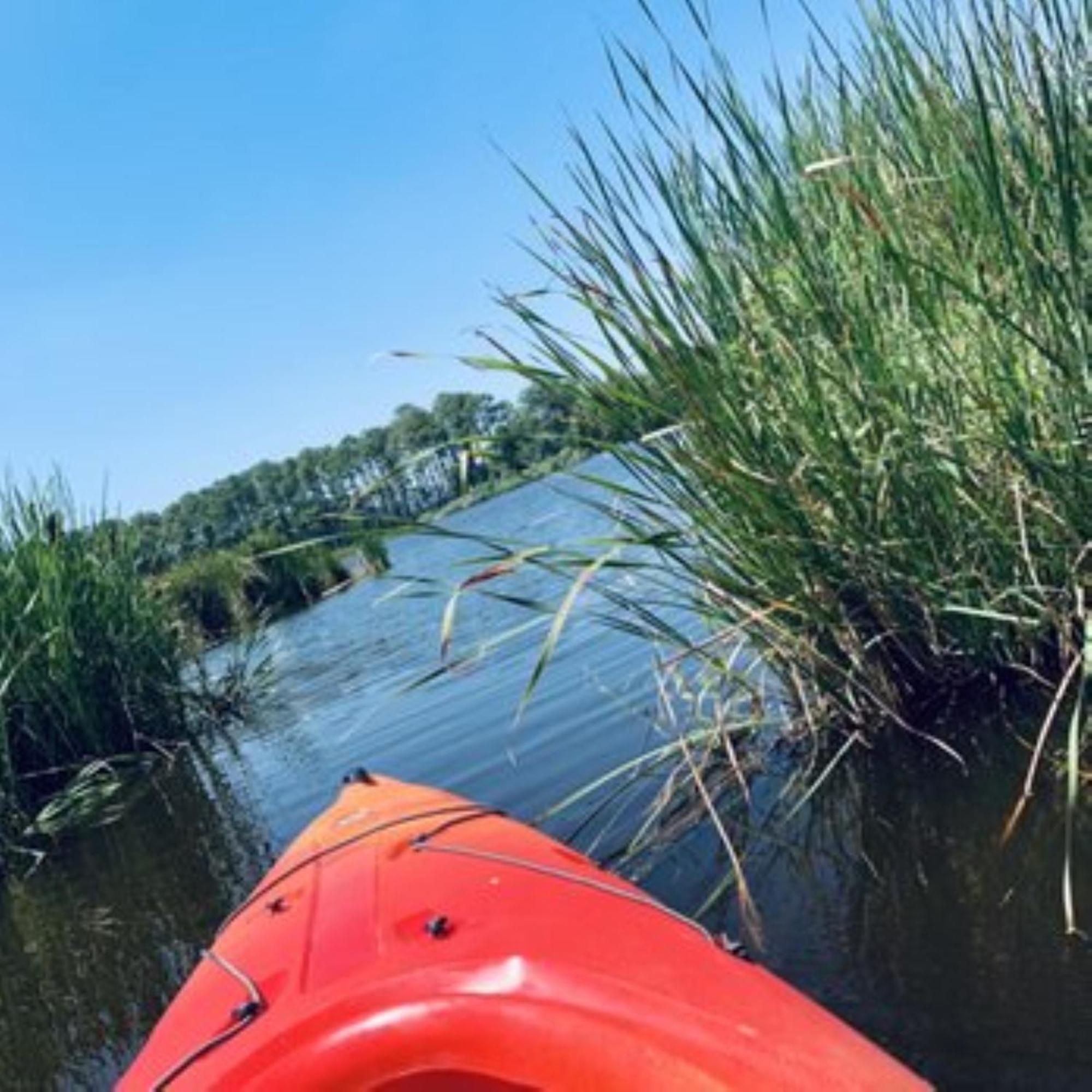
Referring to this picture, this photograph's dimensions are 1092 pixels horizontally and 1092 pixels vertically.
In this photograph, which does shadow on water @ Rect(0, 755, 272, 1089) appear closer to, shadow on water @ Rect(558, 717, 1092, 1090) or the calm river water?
the calm river water

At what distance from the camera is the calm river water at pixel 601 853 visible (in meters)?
2.80

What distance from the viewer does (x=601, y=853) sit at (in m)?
4.36

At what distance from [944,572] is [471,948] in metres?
2.26

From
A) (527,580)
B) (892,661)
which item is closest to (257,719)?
(527,580)

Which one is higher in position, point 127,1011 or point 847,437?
point 847,437

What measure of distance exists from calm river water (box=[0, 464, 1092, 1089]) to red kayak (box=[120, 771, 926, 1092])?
732 millimetres

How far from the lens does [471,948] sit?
223 centimetres

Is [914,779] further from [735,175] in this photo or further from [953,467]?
[735,175]

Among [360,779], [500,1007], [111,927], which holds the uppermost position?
[500,1007]

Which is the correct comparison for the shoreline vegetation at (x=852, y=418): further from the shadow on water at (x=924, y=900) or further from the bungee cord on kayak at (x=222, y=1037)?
the bungee cord on kayak at (x=222, y=1037)

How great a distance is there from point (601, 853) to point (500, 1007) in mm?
2347

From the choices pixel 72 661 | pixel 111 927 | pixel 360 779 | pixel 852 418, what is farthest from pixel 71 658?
pixel 852 418

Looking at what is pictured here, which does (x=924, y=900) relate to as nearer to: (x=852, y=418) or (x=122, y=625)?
(x=852, y=418)

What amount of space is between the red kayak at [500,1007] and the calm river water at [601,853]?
2.40ft
